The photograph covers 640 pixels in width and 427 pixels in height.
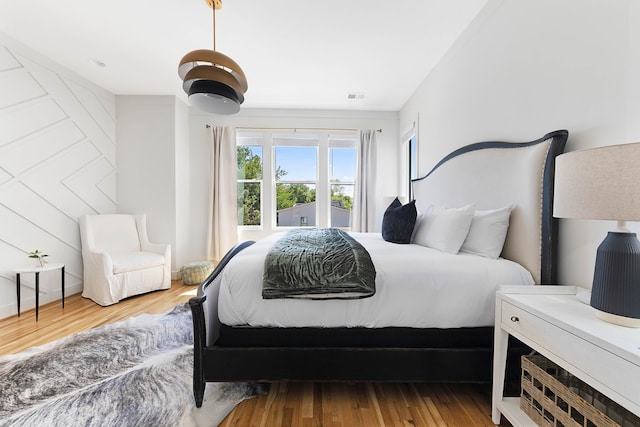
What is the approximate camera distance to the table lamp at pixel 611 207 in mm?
805

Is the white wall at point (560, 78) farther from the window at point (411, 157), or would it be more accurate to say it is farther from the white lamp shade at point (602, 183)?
the window at point (411, 157)

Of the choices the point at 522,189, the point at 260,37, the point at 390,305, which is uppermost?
the point at 260,37

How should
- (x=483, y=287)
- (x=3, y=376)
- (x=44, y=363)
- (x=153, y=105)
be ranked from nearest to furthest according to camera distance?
(x=483, y=287) < (x=3, y=376) < (x=44, y=363) < (x=153, y=105)

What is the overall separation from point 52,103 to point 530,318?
4566mm

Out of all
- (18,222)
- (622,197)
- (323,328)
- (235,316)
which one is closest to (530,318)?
(622,197)

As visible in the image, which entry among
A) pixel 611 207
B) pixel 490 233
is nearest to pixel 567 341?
pixel 611 207

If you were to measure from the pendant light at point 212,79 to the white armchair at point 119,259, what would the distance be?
223cm

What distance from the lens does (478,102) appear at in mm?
2219

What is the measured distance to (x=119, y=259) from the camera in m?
3.18

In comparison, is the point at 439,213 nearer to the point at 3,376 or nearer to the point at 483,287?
the point at 483,287

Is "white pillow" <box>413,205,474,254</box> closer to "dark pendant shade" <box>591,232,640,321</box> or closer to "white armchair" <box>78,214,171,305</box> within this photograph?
"dark pendant shade" <box>591,232,640,321</box>

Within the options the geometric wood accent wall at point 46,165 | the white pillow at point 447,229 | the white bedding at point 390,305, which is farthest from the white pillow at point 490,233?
the geometric wood accent wall at point 46,165

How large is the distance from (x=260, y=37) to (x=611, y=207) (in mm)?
2788

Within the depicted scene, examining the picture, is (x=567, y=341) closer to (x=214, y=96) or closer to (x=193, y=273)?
(x=214, y=96)
